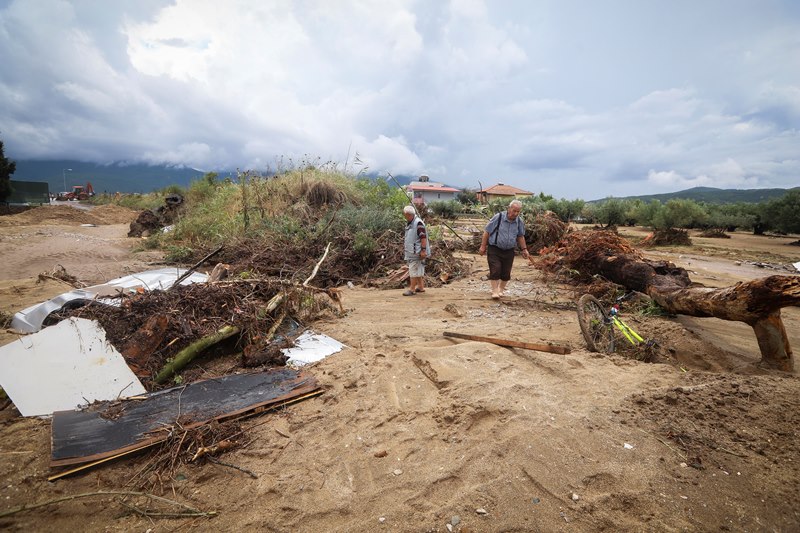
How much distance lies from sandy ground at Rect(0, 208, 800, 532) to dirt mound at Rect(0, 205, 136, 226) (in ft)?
56.7

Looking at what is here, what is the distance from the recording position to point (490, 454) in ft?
7.98

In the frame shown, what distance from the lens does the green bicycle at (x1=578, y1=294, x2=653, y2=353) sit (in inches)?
159

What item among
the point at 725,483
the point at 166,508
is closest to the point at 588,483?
the point at 725,483

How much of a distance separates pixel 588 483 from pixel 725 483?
0.76 meters

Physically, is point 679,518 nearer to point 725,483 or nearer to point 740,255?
point 725,483

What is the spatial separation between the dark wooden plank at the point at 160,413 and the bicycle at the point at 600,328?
2837 mm

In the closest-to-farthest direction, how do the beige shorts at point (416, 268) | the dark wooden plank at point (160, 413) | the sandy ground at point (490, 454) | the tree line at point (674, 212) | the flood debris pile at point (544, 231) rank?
the sandy ground at point (490, 454) → the dark wooden plank at point (160, 413) → the beige shorts at point (416, 268) → the flood debris pile at point (544, 231) → the tree line at point (674, 212)

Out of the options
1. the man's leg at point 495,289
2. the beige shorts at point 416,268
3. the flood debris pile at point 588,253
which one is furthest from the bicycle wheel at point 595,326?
the beige shorts at point 416,268

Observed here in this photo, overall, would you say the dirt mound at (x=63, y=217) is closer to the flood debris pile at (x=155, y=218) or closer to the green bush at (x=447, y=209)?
the flood debris pile at (x=155, y=218)

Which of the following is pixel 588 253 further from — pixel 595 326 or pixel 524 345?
pixel 524 345

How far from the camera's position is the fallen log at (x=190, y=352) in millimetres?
3377

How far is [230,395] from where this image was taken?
3.12 metres

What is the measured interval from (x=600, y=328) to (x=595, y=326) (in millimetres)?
60

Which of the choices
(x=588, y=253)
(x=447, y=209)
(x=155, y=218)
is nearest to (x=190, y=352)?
(x=588, y=253)
